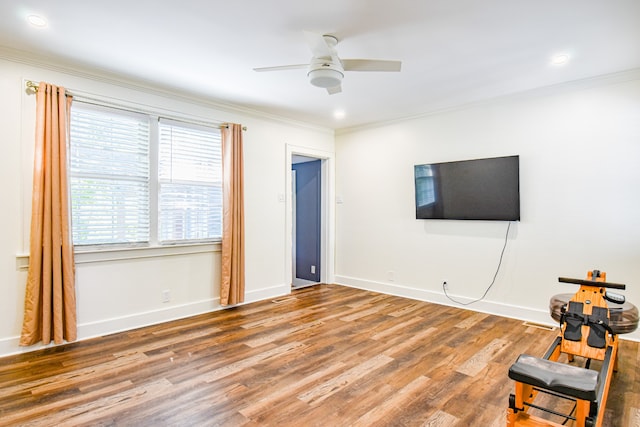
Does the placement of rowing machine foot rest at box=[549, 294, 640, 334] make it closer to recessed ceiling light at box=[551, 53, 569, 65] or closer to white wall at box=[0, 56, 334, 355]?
recessed ceiling light at box=[551, 53, 569, 65]

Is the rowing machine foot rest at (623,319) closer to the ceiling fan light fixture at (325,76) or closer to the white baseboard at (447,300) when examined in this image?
the white baseboard at (447,300)

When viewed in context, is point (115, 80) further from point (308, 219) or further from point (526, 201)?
point (526, 201)

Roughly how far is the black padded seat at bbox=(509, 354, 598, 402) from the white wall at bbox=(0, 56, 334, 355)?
3.51 metres

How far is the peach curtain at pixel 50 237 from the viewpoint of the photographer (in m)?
3.04

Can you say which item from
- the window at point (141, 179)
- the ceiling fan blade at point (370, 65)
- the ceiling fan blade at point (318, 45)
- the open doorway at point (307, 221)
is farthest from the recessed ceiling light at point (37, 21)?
the open doorway at point (307, 221)

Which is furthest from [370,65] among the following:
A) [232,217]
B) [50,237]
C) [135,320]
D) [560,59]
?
[135,320]

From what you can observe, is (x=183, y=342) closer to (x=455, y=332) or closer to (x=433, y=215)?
(x=455, y=332)

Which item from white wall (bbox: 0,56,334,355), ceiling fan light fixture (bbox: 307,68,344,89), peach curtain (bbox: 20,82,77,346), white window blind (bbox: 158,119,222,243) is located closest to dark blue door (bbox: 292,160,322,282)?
white wall (bbox: 0,56,334,355)

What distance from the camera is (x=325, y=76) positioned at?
2.70m

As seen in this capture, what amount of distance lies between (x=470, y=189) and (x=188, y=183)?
11.3ft

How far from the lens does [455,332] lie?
3643 millimetres

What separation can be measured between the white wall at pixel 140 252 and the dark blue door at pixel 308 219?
0.63 meters

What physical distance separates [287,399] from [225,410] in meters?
0.40

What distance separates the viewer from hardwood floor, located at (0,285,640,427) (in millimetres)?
2186
